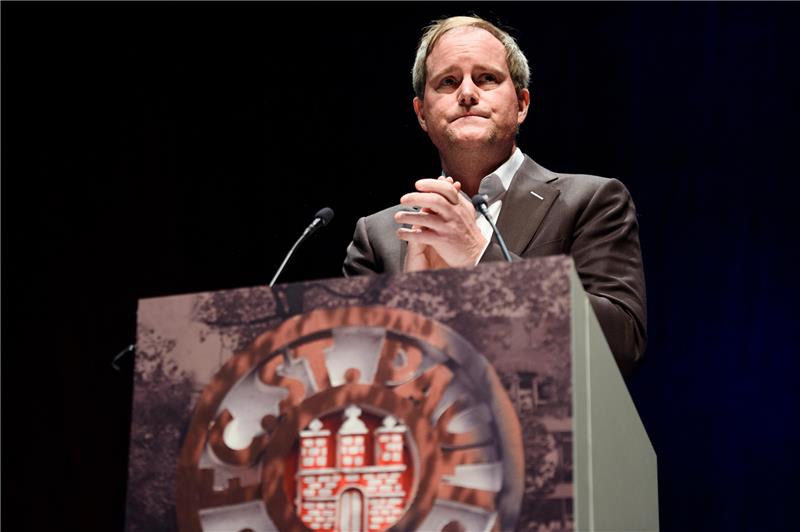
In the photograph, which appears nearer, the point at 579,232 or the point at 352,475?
the point at 352,475

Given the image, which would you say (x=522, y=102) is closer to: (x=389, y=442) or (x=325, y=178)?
(x=325, y=178)

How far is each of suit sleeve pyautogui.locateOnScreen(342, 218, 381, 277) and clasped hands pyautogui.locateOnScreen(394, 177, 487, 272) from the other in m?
0.66

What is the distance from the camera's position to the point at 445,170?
2.27 metres

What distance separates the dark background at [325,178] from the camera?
2.96 m

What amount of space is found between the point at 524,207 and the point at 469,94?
316mm

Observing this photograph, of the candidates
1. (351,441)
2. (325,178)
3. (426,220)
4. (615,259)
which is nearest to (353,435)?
(351,441)

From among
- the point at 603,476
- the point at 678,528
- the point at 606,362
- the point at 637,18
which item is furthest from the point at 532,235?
the point at 637,18

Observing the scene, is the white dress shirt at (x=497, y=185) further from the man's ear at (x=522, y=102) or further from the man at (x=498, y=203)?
the man's ear at (x=522, y=102)

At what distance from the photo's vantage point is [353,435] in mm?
1149

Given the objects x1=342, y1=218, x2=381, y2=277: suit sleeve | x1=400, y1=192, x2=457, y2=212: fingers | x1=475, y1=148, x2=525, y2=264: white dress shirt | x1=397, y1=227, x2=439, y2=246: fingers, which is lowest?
x1=397, y1=227, x2=439, y2=246: fingers

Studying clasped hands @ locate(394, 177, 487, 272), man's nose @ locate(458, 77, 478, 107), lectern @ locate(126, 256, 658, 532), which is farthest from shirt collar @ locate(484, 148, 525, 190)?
lectern @ locate(126, 256, 658, 532)

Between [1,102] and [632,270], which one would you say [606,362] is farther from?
[1,102]

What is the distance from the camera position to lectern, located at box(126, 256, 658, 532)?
43.0 inches

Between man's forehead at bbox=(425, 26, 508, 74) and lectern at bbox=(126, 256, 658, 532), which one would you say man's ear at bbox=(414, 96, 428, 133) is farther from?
lectern at bbox=(126, 256, 658, 532)
